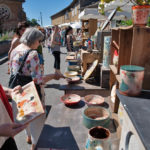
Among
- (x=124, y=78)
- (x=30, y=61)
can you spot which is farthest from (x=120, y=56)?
(x=30, y=61)

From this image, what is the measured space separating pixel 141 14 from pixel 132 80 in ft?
2.15

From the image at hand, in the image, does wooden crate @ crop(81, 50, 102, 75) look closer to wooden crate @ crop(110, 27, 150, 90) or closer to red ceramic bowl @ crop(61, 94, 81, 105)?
red ceramic bowl @ crop(61, 94, 81, 105)

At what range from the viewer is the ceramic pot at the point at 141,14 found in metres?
1.42

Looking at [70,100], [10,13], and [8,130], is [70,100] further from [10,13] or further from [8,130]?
[10,13]

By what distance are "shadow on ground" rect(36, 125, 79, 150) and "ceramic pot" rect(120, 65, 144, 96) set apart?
85 centimetres

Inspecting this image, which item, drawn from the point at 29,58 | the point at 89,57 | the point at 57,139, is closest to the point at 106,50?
the point at 89,57

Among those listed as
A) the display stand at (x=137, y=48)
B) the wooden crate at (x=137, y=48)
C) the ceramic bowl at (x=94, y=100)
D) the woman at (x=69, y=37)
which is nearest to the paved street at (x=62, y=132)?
the ceramic bowl at (x=94, y=100)

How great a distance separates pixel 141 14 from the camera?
4.66 ft

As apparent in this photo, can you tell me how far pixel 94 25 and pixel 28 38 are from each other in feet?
13.8

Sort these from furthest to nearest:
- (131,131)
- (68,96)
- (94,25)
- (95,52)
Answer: (94,25), (95,52), (68,96), (131,131)

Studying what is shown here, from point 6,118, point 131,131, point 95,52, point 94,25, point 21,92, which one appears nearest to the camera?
point 131,131

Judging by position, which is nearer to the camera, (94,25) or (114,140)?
(114,140)

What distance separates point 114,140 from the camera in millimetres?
1642

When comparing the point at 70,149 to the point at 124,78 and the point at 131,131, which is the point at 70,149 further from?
the point at 124,78
